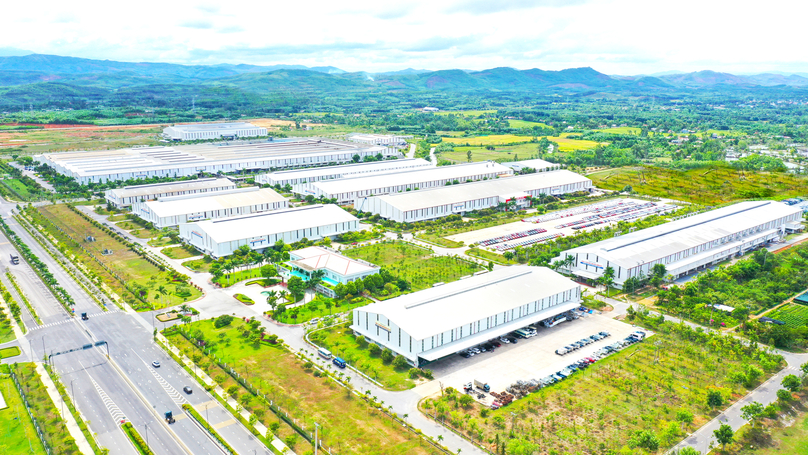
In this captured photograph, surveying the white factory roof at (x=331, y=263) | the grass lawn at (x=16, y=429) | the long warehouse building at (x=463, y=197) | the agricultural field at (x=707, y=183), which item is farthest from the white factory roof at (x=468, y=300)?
the agricultural field at (x=707, y=183)

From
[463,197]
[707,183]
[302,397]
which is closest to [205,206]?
[463,197]

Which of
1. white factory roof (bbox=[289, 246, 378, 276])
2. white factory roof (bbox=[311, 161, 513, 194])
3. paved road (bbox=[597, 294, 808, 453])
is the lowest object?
paved road (bbox=[597, 294, 808, 453])

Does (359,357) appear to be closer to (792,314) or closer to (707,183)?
(792,314)

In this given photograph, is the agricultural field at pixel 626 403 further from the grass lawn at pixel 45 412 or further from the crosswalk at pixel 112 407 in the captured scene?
the grass lawn at pixel 45 412

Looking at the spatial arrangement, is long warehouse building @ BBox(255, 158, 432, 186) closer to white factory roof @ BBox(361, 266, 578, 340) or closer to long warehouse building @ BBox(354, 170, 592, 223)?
long warehouse building @ BBox(354, 170, 592, 223)

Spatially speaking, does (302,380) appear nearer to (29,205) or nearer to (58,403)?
(58,403)

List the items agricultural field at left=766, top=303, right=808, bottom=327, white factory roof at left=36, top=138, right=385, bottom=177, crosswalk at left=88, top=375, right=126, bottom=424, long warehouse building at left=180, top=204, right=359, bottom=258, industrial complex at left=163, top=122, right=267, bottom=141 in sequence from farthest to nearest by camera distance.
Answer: industrial complex at left=163, top=122, right=267, bottom=141
white factory roof at left=36, top=138, right=385, bottom=177
long warehouse building at left=180, top=204, right=359, bottom=258
agricultural field at left=766, top=303, right=808, bottom=327
crosswalk at left=88, top=375, right=126, bottom=424

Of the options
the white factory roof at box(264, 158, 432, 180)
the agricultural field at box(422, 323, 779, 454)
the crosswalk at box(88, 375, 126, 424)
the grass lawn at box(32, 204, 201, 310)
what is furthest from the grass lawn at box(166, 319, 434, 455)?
the white factory roof at box(264, 158, 432, 180)

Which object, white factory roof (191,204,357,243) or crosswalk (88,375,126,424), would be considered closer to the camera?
crosswalk (88,375,126,424)
